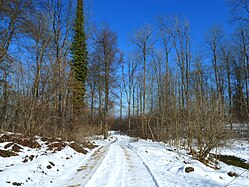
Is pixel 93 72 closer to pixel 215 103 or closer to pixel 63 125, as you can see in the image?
pixel 63 125

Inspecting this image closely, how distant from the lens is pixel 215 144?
955 cm

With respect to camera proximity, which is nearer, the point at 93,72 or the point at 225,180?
the point at 225,180

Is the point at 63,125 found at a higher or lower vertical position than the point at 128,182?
higher

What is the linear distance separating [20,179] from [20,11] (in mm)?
6996

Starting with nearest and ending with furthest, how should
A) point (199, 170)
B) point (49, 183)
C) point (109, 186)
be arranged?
point (109, 186) → point (49, 183) → point (199, 170)

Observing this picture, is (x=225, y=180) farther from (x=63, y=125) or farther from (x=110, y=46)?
(x=110, y=46)

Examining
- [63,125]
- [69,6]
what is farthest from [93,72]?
[63,125]

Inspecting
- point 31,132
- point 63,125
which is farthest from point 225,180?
point 63,125

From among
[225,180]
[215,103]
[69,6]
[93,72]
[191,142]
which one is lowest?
[225,180]

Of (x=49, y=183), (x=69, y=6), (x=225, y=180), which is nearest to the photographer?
(x=49, y=183)

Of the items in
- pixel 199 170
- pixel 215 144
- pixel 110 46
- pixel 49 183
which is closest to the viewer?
pixel 49 183

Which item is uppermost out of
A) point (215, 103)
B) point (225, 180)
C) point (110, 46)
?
point (110, 46)

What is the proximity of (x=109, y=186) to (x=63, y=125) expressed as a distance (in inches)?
502

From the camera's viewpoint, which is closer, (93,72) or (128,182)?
(128,182)
